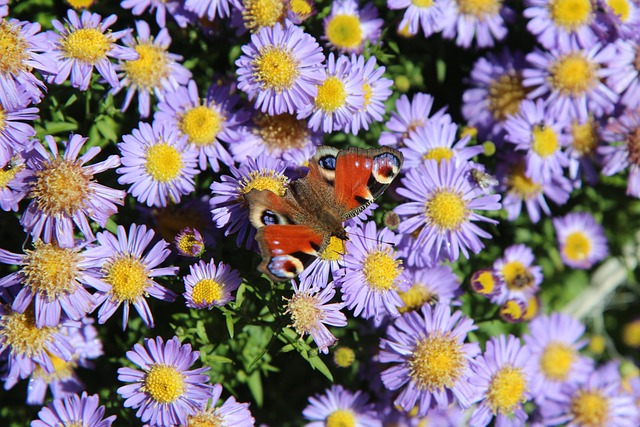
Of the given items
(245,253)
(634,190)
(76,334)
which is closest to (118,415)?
(76,334)

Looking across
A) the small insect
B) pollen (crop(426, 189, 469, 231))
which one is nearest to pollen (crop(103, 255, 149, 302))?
pollen (crop(426, 189, 469, 231))

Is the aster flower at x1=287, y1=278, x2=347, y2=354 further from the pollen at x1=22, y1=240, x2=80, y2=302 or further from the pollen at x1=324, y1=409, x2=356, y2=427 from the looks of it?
the pollen at x1=22, y1=240, x2=80, y2=302

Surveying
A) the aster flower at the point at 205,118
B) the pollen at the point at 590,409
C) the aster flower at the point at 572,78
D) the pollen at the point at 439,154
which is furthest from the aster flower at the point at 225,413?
the aster flower at the point at 572,78

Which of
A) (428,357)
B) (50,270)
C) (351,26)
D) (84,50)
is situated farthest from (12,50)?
(428,357)

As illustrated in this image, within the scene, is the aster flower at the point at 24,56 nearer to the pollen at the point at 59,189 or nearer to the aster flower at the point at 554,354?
the pollen at the point at 59,189

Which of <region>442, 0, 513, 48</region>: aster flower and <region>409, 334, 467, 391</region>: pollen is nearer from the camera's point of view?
<region>409, 334, 467, 391</region>: pollen

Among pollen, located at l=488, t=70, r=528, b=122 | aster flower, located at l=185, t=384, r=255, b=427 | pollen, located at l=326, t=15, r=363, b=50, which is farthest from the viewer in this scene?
pollen, located at l=488, t=70, r=528, b=122
